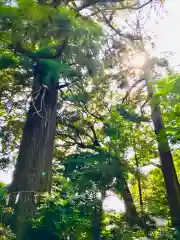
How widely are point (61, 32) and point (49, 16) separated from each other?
1.19ft

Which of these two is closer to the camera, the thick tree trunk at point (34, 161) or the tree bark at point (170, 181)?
the thick tree trunk at point (34, 161)

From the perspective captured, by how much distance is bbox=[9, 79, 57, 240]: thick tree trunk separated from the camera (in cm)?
395

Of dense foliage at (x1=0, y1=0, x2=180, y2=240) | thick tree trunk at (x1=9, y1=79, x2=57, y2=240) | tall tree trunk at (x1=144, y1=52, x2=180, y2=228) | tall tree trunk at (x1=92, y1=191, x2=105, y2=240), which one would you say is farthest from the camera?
tall tree trunk at (x1=144, y1=52, x2=180, y2=228)

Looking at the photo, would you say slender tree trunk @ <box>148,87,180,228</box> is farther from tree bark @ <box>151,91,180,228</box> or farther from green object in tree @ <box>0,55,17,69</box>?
green object in tree @ <box>0,55,17,69</box>

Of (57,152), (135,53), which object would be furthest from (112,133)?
(57,152)

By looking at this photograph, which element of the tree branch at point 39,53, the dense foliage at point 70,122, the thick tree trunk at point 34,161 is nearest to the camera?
the dense foliage at point 70,122

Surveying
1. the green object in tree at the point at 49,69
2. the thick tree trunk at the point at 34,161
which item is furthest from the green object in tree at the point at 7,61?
the thick tree trunk at the point at 34,161

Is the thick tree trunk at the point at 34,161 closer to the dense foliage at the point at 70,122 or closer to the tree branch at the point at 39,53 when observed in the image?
the dense foliage at the point at 70,122

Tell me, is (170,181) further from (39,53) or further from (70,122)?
(39,53)

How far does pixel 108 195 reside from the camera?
5895 millimetres

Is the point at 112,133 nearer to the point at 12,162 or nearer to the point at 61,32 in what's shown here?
the point at 61,32

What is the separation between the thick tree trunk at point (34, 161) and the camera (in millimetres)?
3953

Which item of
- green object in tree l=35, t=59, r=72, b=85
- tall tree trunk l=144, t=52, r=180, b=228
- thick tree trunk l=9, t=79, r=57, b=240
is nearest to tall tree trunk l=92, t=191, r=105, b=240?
thick tree trunk l=9, t=79, r=57, b=240

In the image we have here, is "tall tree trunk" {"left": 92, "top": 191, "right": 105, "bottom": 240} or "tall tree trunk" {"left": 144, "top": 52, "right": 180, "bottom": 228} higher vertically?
"tall tree trunk" {"left": 144, "top": 52, "right": 180, "bottom": 228}
